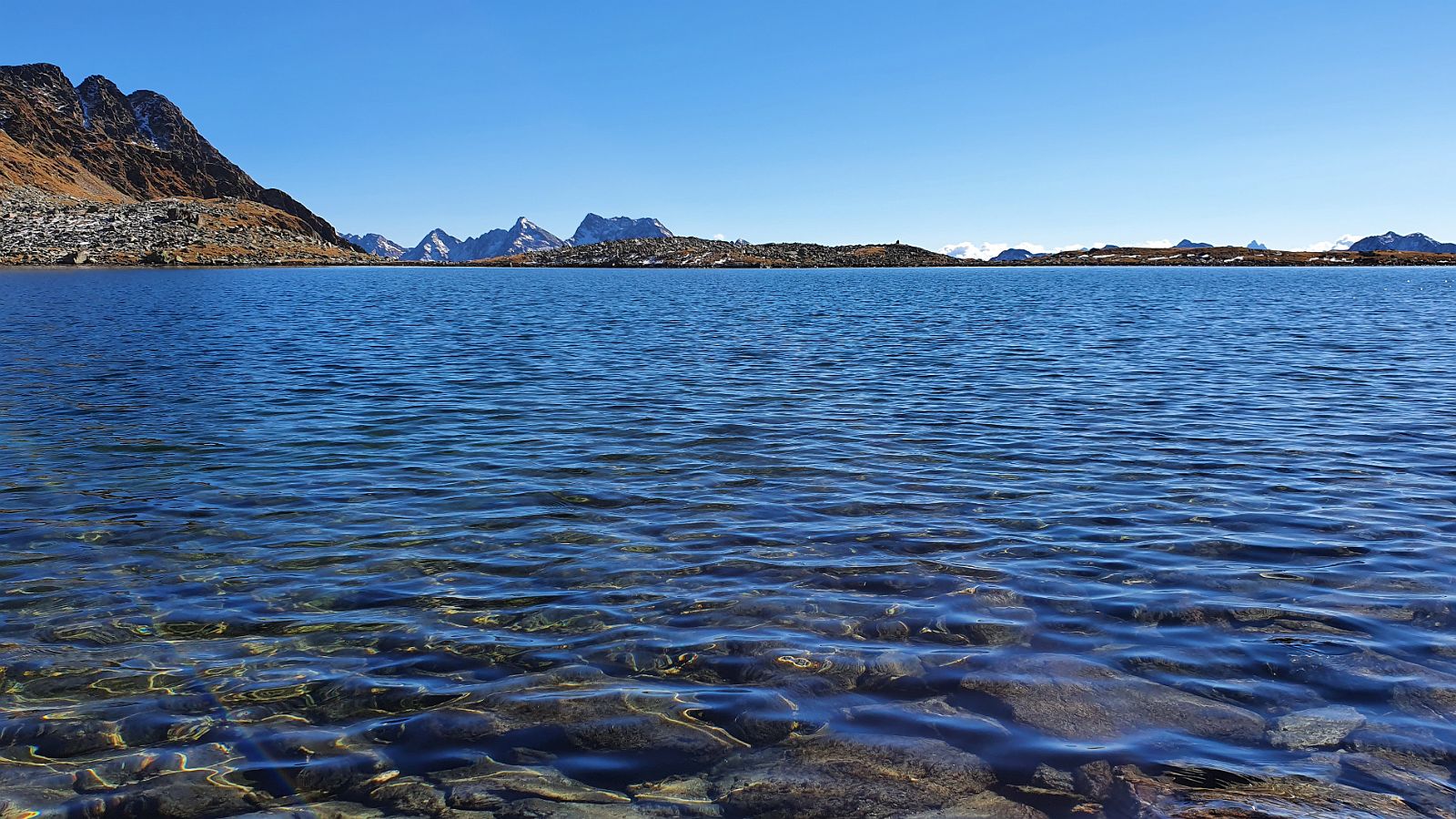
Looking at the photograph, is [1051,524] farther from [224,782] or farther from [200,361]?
[200,361]

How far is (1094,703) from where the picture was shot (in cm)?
749

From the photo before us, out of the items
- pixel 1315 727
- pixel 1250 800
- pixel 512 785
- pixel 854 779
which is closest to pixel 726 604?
pixel 854 779

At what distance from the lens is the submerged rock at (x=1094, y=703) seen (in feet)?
23.1

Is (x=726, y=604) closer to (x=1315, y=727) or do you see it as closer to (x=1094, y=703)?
(x=1094, y=703)

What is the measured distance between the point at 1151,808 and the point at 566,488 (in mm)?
11118

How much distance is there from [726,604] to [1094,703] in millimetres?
4145

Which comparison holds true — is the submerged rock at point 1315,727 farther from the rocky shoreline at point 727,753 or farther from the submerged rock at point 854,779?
the submerged rock at point 854,779

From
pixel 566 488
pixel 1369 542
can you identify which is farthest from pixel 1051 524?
pixel 566 488

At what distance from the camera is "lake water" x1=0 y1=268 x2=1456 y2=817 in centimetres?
646

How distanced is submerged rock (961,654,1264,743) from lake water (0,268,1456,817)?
0.04 meters

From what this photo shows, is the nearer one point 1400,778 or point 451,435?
point 1400,778

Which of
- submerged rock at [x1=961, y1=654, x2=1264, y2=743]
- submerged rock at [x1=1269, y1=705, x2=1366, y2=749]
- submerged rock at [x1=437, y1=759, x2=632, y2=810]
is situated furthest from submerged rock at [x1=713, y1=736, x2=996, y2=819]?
submerged rock at [x1=1269, y1=705, x2=1366, y2=749]

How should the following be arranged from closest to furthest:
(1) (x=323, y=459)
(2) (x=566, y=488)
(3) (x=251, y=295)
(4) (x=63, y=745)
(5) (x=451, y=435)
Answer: (4) (x=63, y=745) → (2) (x=566, y=488) → (1) (x=323, y=459) → (5) (x=451, y=435) → (3) (x=251, y=295)

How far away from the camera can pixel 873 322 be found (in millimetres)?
56406
